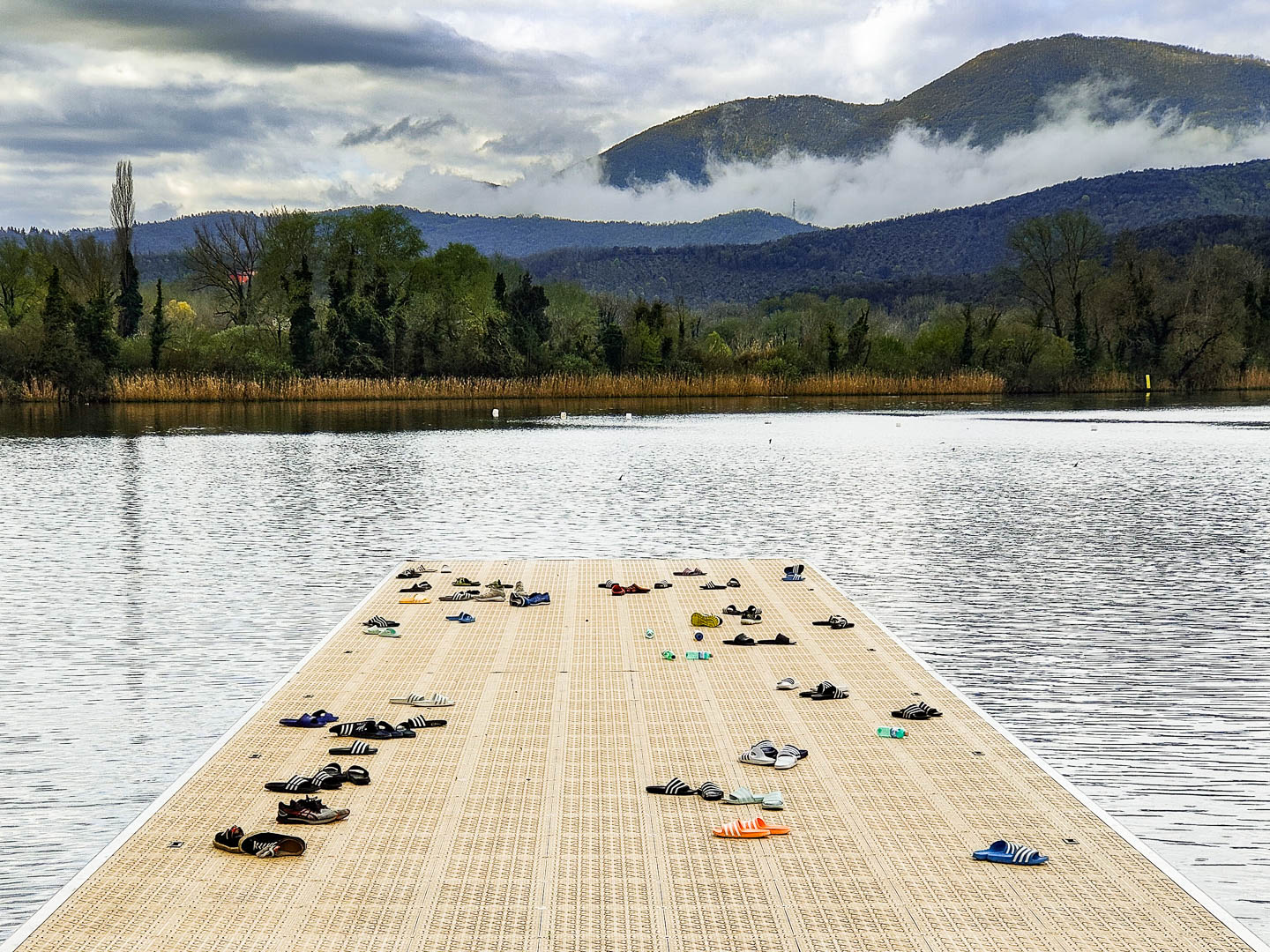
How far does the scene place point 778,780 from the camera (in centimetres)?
630

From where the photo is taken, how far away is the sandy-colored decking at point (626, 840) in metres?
4.57

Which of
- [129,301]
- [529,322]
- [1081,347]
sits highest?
[129,301]

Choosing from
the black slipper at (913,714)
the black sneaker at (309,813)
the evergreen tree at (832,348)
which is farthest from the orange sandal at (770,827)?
the evergreen tree at (832,348)

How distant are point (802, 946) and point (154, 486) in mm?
20863

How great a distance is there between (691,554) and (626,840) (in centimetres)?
959

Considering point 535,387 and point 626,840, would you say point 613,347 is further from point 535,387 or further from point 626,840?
point 626,840

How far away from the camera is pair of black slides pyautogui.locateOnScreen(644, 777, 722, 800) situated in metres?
5.98

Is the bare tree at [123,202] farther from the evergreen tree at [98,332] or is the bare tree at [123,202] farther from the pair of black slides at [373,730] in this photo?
the pair of black slides at [373,730]

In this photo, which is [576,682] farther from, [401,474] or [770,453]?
[770,453]

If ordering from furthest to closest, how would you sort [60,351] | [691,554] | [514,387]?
[514,387] < [60,351] < [691,554]

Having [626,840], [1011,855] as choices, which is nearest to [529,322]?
[626,840]

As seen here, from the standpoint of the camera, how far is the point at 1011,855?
5223 millimetres

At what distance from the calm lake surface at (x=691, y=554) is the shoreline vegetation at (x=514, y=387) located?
26292mm

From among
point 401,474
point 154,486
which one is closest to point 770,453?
point 401,474
